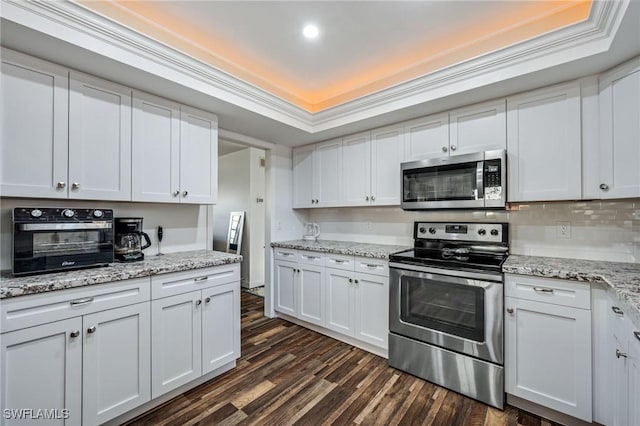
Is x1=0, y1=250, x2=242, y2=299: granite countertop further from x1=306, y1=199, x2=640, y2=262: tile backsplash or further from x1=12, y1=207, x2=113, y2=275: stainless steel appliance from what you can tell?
x1=306, y1=199, x2=640, y2=262: tile backsplash

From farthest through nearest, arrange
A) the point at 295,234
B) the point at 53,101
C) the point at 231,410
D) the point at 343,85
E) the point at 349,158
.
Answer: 1. the point at 295,234
2. the point at 349,158
3. the point at 343,85
4. the point at 231,410
5. the point at 53,101

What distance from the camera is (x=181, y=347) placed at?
1999mm

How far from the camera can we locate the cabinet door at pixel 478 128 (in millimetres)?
2219

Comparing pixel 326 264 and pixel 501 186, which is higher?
pixel 501 186

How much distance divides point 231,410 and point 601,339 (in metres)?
2.35

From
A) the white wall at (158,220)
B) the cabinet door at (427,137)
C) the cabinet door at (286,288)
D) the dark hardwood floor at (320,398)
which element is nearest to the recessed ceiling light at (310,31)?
the cabinet door at (427,137)

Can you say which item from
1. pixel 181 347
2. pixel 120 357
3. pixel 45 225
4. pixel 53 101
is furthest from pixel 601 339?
pixel 53 101

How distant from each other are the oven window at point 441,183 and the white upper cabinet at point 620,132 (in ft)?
2.48

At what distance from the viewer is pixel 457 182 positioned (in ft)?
7.70

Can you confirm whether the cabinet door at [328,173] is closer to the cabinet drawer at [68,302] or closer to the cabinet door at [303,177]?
the cabinet door at [303,177]

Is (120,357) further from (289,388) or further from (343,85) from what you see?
(343,85)

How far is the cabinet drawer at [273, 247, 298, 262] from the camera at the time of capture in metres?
3.28

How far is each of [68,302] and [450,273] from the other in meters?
2.43

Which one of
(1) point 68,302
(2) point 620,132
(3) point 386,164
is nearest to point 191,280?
(1) point 68,302
